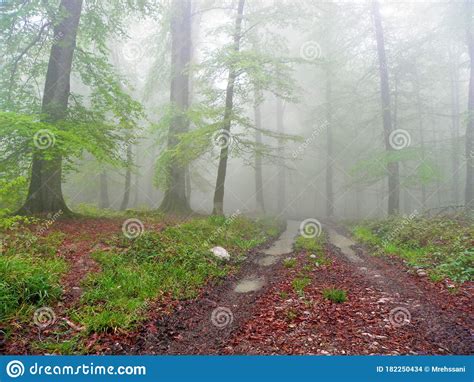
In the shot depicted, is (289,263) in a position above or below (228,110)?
below

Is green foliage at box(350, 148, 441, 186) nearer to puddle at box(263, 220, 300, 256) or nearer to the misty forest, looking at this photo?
the misty forest

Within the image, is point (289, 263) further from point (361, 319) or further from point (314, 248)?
point (361, 319)

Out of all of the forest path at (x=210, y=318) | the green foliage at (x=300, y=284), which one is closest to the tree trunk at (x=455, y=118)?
the green foliage at (x=300, y=284)

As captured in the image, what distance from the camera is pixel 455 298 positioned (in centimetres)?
618

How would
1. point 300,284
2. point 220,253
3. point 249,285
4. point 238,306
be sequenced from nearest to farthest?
point 238,306
point 300,284
point 249,285
point 220,253

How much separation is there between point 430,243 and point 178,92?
12900 mm

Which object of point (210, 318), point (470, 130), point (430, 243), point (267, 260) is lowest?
point (210, 318)

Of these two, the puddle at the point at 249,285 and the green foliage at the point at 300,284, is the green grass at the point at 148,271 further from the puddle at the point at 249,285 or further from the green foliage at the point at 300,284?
the green foliage at the point at 300,284

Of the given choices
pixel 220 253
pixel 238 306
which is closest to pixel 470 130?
pixel 220 253

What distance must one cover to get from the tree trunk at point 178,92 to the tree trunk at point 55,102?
4840 millimetres

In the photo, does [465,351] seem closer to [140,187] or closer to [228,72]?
[228,72]

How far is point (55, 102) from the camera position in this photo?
9.80 m

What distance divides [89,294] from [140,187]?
3332 cm

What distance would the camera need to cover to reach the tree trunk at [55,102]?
32.6 feet
